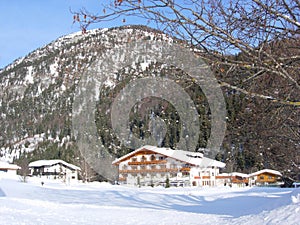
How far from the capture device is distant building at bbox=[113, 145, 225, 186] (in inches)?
1805

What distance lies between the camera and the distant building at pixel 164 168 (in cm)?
4584

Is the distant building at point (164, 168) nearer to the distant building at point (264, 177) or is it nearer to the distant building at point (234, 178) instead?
the distant building at point (234, 178)

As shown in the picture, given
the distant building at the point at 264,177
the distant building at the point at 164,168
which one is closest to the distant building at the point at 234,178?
the distant building at the point at 264,177

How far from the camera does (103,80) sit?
372 cm

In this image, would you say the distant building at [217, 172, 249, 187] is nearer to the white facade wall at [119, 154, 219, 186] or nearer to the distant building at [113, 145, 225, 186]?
the white facade wall at [119, 154, 219, 186]

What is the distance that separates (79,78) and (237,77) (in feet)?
5.09

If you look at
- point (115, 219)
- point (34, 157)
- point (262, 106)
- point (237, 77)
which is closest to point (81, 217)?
point (115, 219)

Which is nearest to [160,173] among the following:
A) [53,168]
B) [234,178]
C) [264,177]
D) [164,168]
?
[164,168]

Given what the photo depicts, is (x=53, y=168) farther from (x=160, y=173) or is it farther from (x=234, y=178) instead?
(x=234, y=178)

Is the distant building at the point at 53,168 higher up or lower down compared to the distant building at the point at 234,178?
higher up

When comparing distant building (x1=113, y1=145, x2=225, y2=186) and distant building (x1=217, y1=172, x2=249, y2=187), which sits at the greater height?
distant building (x1=113, y1=145, x2=225, y2=186)

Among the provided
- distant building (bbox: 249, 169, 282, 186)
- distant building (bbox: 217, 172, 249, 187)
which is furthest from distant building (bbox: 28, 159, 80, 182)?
distant building (bbox: 249, 169, 282, 186)

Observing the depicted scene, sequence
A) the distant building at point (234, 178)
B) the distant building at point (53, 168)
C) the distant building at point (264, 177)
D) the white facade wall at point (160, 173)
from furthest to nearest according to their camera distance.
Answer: the distant building at point (53, 168) < the distant building at point (264, 177) < the distant building at point (234, 178) < the white facade wall at point (160, 173)

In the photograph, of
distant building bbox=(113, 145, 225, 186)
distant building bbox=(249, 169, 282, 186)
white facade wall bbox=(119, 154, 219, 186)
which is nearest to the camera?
distant building bbox=(113, 145, 225, 186)
